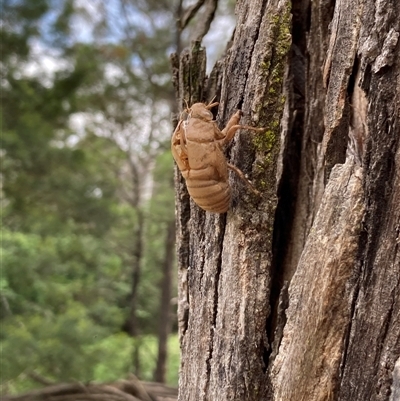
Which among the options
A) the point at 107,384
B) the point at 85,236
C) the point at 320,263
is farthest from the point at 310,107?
the point at 85,236

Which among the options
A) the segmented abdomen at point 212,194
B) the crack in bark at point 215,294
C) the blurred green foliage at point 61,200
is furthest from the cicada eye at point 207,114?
the blurred green foliage at point 61,200

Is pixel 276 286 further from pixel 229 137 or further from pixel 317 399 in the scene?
pixel 229 137

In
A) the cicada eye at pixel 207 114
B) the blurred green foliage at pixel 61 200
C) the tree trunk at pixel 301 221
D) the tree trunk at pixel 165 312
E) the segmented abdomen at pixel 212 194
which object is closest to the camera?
the tree trunk at pixel 301 221

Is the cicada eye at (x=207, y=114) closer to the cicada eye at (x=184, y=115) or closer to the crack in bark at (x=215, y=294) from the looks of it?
the cicada eye at (x=184, y=115)

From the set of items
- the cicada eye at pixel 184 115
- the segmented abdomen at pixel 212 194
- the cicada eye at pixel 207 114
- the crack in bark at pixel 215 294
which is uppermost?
the cicada eye at pixel 184 115

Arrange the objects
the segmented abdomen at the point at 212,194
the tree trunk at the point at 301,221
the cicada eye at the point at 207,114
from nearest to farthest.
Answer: the tree trunk at the point at 301,221
the segmented abdomen at the point at 212,194
the cicada eye at the point at 207,114
